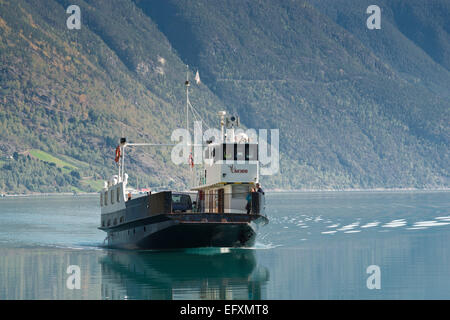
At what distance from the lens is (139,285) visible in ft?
143

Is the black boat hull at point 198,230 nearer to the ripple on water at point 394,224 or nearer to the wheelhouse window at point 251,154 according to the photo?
the wheelhouse window at point 251,154

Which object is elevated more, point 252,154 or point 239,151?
point 239,151

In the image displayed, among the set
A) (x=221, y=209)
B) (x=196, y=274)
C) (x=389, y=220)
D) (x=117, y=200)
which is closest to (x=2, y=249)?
(x=117, y=200)

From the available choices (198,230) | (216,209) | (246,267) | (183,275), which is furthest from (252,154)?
(183,275)

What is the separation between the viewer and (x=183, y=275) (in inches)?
1841

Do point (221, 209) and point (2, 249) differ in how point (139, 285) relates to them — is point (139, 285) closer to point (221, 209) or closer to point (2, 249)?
point (221, 209)

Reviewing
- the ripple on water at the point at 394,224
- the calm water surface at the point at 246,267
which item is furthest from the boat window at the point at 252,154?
the ripple on water at the point at 394,224

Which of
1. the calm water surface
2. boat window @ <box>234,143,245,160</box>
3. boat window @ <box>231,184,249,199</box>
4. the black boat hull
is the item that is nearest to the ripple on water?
the calm water surface

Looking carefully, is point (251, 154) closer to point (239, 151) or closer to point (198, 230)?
point (239, 151)

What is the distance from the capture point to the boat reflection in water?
40500 millimetres

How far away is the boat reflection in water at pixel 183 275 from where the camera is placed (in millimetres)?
40500
